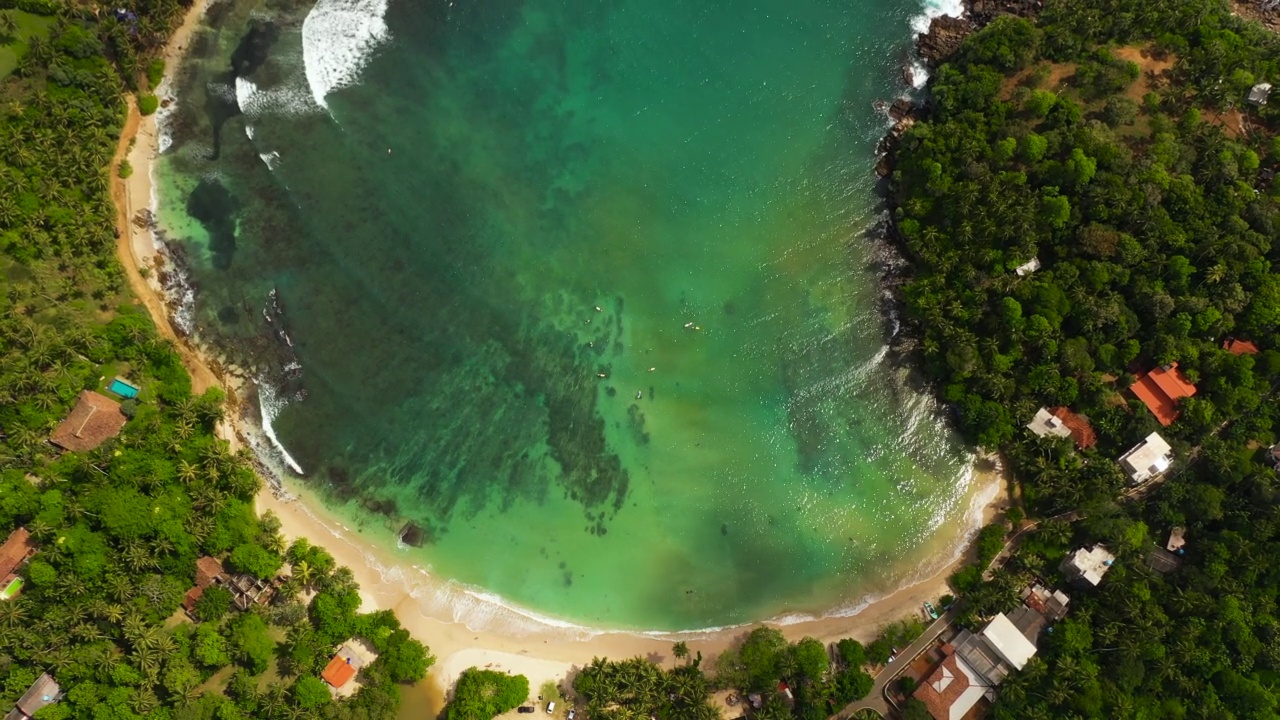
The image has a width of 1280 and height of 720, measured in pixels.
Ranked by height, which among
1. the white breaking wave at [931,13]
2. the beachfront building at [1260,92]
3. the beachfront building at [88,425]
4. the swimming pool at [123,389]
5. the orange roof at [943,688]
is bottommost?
the orange roof at [943,688]

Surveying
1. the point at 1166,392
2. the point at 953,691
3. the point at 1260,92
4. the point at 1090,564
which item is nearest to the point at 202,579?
the point at 953,691

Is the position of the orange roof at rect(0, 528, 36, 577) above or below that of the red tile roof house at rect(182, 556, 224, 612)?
above

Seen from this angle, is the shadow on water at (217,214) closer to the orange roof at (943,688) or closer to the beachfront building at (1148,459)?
the orange roof at (943,688)

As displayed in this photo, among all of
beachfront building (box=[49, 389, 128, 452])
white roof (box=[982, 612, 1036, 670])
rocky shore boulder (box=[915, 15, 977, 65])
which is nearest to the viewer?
beachfront building (box=[49, 389, 128, 452])

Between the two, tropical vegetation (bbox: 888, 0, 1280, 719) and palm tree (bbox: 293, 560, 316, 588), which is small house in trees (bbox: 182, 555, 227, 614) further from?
tropical vegetation (bbox: 888, 0, 1280, 719)

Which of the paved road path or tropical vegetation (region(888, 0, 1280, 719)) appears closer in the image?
tropical vegetation (region(888, 0, 1280, 719))

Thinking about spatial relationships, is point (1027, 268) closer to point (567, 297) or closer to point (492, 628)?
point (567, 297)

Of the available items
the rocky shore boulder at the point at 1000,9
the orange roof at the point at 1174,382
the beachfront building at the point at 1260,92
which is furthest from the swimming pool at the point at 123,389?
the beachfront building at the point at 1260,92

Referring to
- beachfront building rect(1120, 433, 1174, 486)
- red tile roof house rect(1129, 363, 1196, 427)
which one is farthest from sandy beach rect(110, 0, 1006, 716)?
red tile roof house rect(1129, 363, 1196, 427)

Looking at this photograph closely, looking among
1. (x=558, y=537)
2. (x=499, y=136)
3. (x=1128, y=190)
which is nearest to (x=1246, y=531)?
(x=1128, y=190)
